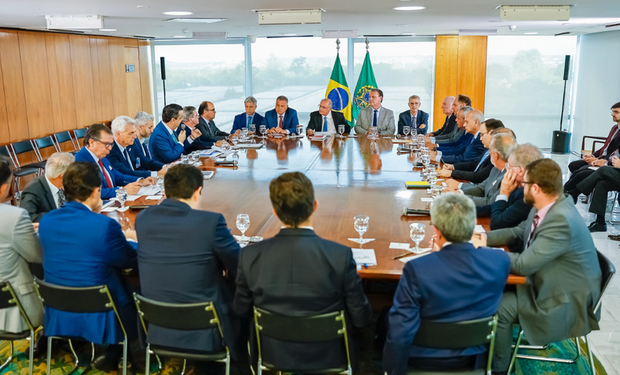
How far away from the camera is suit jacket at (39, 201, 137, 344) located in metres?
2.93

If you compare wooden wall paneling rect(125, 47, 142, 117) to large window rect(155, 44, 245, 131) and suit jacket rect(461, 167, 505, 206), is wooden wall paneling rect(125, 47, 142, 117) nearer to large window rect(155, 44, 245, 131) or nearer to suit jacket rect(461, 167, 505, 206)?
large window rect(155, 44, 245, 131)

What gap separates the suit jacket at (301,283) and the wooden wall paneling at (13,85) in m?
7.60

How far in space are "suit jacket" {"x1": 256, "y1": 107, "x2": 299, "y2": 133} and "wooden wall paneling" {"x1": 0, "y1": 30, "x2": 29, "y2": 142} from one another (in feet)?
12.9

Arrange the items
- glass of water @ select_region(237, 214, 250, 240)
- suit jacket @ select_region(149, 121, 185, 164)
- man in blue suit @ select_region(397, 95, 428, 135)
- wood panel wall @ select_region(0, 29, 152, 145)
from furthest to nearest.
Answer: man in blue suit @ select_region(397, 95, 428, 135) → wood panel wall @ select_region(0, 29, 152, 145) → suit jacket @ select_region(149, 121, 185, 164) → glass of water @ select_region(237, 214, 250, 240)

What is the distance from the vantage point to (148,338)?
287cm

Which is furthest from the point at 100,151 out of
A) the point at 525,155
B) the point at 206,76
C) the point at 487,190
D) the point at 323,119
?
the point at 206,76

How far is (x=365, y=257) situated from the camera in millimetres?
3156

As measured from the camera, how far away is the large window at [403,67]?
40.9ft

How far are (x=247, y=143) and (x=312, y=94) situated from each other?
587 centimetres

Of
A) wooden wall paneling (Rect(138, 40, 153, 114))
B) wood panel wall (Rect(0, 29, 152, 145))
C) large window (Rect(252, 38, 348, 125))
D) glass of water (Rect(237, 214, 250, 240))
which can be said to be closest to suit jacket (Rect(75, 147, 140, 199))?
glass of water (Rect(237, 214, 250, 240))

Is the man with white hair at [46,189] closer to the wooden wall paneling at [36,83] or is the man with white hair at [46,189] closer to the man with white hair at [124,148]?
the man with white hair at [124,148]

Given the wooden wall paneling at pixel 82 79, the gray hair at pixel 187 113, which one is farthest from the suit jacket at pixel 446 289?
the wooden wall paneling at pixel 82 79

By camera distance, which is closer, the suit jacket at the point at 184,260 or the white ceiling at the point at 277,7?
the suit jacket at the point at 184,260

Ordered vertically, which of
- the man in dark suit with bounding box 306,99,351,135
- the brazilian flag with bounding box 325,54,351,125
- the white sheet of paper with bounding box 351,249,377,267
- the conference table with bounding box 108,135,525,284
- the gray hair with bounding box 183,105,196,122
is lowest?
the white sheet of paper with bounding box 351,249,377,267
